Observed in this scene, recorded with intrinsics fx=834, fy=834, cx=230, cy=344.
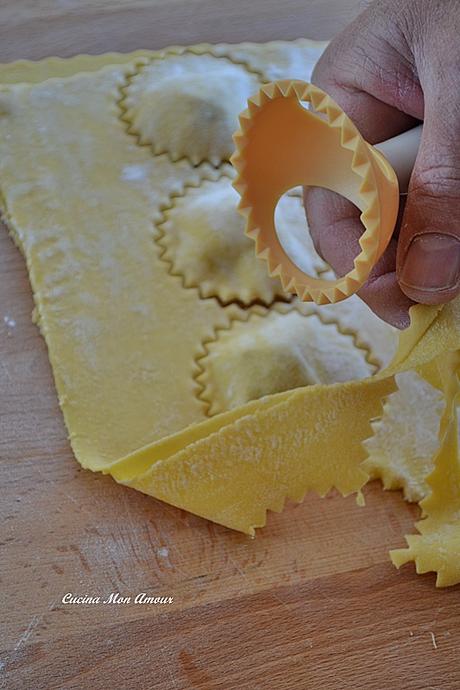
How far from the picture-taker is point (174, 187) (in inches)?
39.8

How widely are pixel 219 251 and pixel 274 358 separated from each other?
0.17 m

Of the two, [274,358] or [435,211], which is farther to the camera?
[274,358]

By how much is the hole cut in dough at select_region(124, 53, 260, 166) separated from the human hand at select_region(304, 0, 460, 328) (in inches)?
10.1

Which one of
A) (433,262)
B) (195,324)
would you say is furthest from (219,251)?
(433,262)

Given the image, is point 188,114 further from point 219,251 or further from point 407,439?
point 407,439

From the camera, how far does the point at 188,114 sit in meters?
1.04

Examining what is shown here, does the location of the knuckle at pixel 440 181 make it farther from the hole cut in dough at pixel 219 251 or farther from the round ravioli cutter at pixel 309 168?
the hole cut in dough at pixel 219 251

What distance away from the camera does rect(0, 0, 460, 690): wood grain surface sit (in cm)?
69

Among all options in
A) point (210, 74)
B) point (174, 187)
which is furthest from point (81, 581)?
point (210, 74)

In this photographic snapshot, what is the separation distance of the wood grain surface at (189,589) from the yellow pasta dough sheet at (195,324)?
0.03m

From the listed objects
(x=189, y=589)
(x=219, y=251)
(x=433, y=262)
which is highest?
(x=433, y=262)

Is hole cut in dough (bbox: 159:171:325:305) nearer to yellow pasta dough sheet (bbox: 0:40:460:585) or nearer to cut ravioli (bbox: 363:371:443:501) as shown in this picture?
yellow pasta dough sheet (bbox: 0:40:460:585)

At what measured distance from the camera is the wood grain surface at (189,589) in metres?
0.69

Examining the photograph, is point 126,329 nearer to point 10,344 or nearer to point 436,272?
point 10,344
